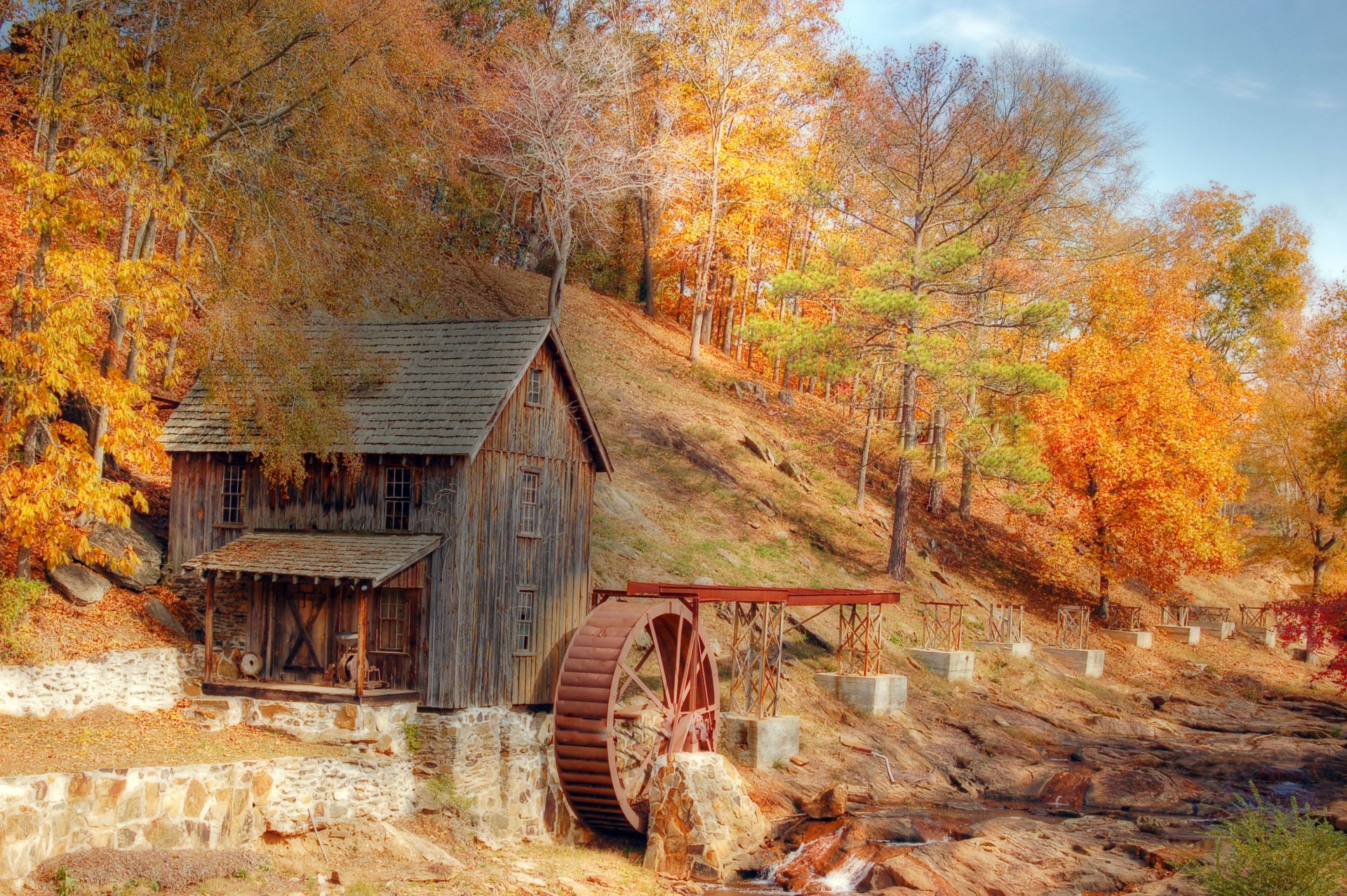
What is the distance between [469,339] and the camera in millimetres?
21906

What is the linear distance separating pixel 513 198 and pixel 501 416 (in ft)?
92.4

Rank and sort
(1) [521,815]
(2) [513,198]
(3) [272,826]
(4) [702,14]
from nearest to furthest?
(3) [272,826], (1) [521,815], (4) [702,14], (2) [513,198]

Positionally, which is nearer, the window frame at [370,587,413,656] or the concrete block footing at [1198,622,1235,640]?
the window frame at [370,587,413,656]

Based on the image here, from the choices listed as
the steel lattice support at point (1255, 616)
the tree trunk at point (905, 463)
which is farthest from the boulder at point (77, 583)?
the steel lattice support at point (1255, 616)

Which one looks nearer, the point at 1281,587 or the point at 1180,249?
→ the point at 1180,249

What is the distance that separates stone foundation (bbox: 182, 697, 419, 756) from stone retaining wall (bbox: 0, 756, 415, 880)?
41cm

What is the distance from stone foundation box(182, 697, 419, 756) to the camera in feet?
A: 60.8

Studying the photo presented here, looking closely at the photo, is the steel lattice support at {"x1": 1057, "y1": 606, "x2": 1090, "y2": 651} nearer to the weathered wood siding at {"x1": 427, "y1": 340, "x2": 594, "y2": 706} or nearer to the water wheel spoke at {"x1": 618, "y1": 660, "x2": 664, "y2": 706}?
the water wheel spoke at {"x1": 618, "y1": 660, "x2": 664, "y2": 706}

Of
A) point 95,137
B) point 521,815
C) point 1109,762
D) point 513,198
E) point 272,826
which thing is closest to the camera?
point 272,826

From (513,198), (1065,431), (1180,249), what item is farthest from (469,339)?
(1180,249)

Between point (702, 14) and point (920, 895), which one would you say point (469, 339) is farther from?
point (702, 14)

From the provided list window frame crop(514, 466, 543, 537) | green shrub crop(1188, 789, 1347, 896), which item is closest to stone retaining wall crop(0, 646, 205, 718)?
window frame crop(514, 466, 543, 537)

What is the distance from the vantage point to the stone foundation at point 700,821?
19.3 m

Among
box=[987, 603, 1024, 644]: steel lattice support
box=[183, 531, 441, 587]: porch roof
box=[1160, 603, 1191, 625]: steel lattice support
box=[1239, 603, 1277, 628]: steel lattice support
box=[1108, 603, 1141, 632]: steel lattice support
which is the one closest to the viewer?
box=[183, 531, 441, 587]: porch roof
